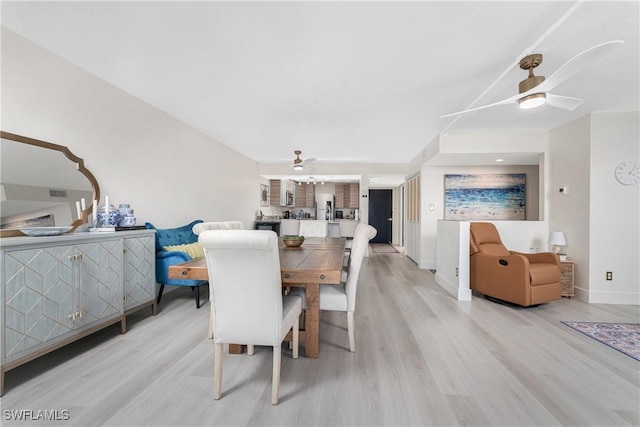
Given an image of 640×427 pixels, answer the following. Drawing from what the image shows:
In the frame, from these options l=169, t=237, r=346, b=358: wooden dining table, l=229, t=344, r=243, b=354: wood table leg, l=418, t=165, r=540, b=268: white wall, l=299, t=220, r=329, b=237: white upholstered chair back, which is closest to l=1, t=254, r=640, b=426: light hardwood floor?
l=229, t=344, r=243, b=354: wood table leg

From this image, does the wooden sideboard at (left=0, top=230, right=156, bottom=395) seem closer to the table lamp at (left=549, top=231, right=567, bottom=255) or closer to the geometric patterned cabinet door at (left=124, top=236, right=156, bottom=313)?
the geometric patterned cabinet door at (left=124, top=236, right=156, bottom=313)

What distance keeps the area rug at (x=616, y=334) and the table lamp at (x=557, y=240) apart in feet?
4.03

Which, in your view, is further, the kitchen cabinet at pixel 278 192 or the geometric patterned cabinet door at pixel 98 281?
the kitchen cabinet at pixel 278 192

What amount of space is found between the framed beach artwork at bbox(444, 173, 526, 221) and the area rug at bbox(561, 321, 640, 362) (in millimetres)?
2838

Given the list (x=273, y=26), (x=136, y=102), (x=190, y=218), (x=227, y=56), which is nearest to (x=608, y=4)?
(x=273, y=26)

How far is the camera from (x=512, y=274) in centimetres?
321

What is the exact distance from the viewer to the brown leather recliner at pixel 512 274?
3.12m

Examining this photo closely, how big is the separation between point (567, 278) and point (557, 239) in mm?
536

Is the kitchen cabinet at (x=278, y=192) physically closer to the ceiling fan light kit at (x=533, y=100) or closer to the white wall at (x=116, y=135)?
the white wall at (x=116, y=135)

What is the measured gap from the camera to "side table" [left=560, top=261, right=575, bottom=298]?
→ 3.59 meters

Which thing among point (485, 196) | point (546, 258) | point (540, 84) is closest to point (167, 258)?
point (540, 84)

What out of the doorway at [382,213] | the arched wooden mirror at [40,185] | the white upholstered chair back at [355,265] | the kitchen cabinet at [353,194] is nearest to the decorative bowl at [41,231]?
the arched wooden mirror at [40,185]

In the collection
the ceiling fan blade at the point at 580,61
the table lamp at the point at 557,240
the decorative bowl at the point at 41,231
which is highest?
the ceiling fan blade at the point at 580,61

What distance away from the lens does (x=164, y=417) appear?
1433mm
